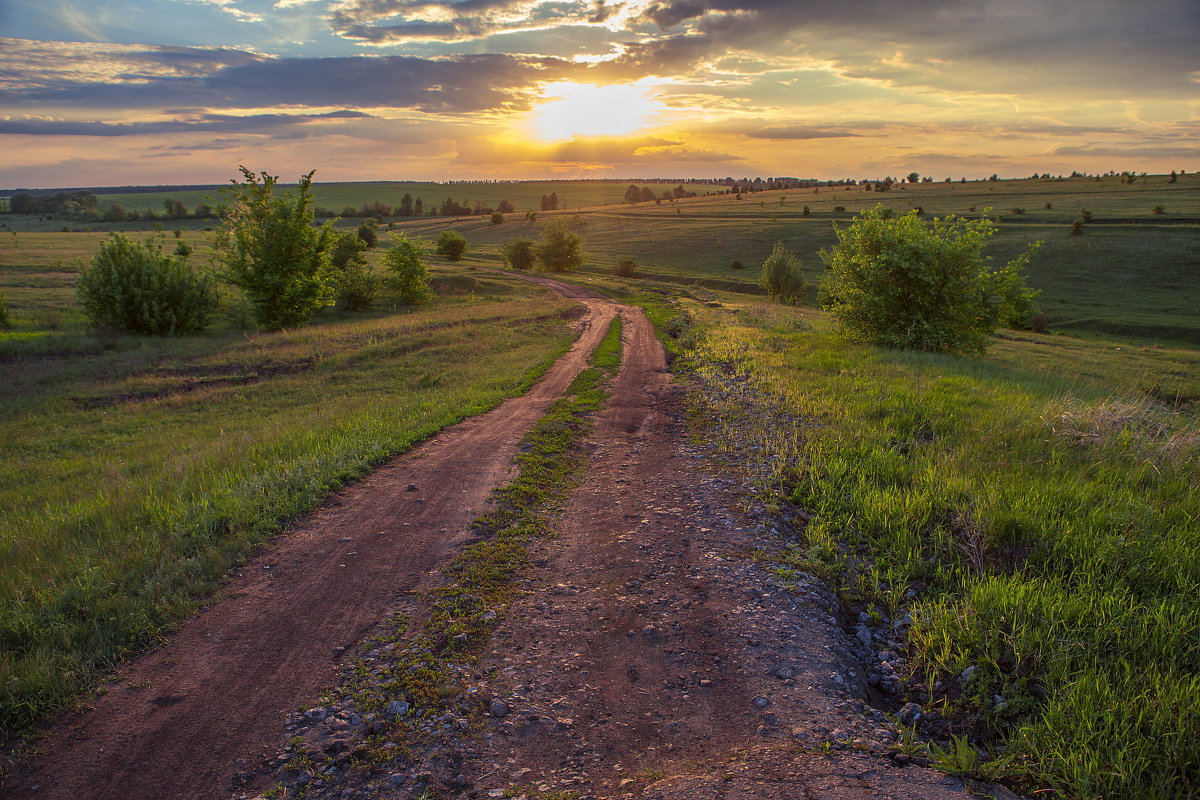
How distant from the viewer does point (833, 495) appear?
809 cm

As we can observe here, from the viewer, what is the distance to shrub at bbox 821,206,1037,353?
21.1 metres

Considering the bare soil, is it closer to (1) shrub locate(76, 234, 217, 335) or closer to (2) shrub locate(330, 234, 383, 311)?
(1) shrub locate(76, 234, 217, 335)

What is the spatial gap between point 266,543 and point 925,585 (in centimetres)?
792

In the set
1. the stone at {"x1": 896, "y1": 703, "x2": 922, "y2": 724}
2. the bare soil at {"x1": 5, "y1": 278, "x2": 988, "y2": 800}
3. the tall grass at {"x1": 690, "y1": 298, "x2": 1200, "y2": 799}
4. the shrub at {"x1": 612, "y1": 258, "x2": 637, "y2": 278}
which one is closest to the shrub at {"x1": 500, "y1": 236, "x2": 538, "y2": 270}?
the shrub at {"x1": 612, "y1": 258, "x2": 637, "y2": 278}

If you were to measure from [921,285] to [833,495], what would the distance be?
1770 centimetres

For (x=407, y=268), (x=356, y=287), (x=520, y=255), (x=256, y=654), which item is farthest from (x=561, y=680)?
(x=520, y=255)

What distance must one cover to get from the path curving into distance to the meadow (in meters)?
0.42

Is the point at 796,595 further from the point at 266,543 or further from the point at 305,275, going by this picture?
the point at 305,275

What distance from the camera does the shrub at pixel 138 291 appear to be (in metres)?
30.8

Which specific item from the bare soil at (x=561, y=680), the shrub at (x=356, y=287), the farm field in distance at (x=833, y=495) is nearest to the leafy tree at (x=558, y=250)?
the shrub at (x=356, y=287)

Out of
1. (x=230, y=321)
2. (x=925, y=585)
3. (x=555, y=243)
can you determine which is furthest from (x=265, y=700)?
(x=555, y=243)

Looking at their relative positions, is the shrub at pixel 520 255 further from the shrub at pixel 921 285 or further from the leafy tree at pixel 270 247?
the shrub at pixel 921 285

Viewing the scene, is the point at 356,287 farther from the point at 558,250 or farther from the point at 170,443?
the point at 558,250

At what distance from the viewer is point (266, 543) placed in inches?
283
